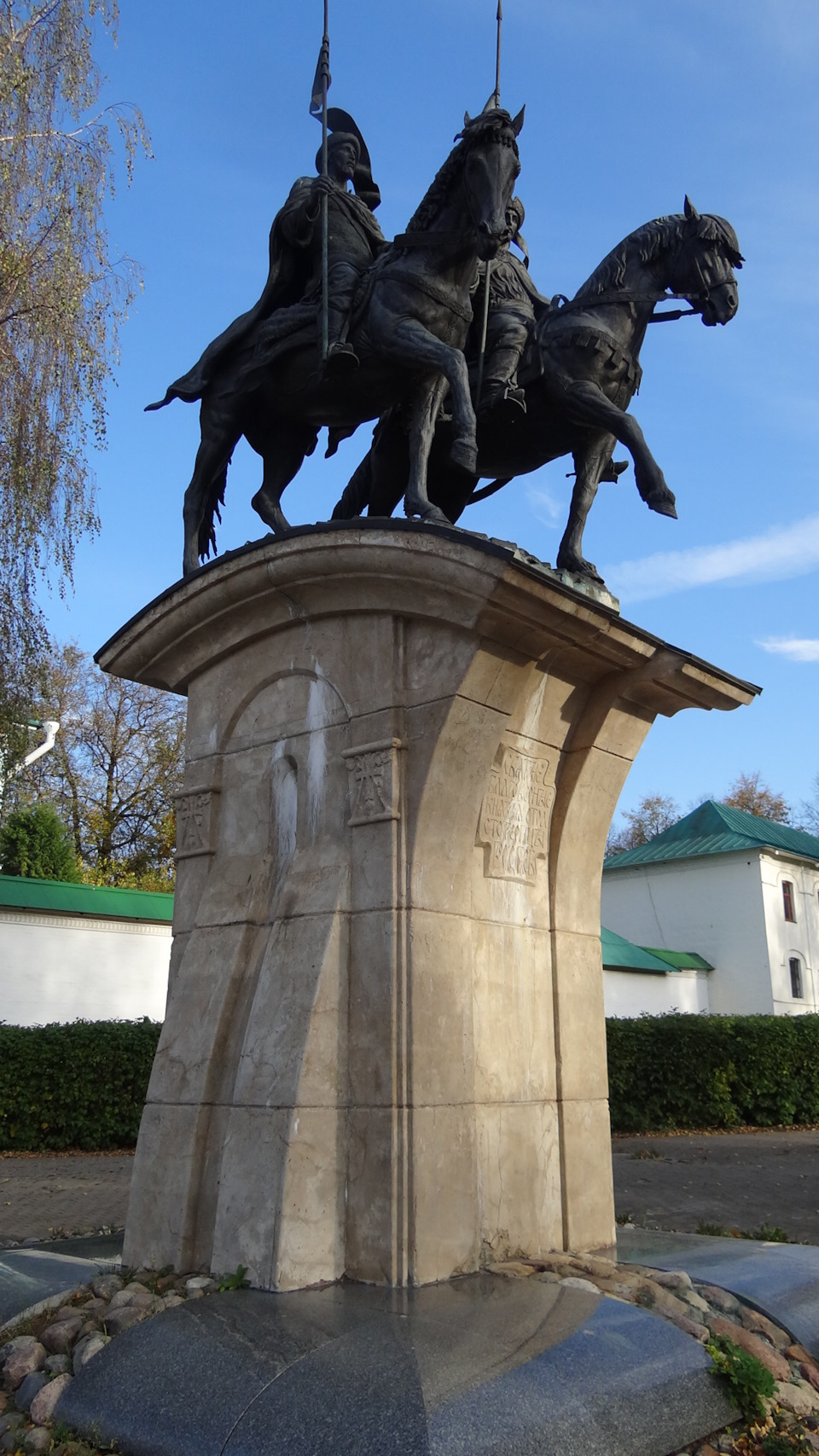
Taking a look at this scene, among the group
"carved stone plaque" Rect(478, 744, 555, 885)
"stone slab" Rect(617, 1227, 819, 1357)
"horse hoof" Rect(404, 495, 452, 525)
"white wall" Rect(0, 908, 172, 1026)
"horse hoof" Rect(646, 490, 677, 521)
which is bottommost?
"stone slab" Rect(617, 1227, 819, 1357)

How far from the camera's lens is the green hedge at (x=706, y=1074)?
59.7 ft

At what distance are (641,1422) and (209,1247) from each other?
89.3 inches

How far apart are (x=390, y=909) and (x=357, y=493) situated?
3283mm

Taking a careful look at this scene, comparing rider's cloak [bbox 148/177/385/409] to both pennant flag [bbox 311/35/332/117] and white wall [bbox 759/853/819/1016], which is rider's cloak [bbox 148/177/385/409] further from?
white wall [bbox 759/853/819/1016]

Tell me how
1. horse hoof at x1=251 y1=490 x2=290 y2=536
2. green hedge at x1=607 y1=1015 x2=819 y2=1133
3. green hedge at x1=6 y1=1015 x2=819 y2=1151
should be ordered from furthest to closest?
green hedge at x1=607 y1=1015 x2=819 y2=1133 < green hedge at x1=6 y1=1015 x2=819 y2=1151 < horse hoof at x1=251 y1=490 x2=290 y2=536

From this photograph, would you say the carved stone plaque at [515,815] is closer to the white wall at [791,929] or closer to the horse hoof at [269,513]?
the horse hoof at [269,513]

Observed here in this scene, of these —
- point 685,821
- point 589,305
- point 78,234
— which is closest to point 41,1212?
point 589,305

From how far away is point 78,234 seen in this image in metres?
14.8

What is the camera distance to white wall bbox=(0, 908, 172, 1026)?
57.9 feet

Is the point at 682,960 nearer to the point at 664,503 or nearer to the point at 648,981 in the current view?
the point at 648,981

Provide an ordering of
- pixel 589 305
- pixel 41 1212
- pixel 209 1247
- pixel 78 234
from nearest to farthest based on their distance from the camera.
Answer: pixel 209 1247 < pixel 589 305 < pixel 41 1212 < pixel 78 234

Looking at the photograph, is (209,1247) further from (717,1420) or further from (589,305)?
(589,305)

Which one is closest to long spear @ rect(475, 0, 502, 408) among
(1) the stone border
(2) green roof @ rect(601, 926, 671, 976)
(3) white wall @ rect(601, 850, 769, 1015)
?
(1) the stone border

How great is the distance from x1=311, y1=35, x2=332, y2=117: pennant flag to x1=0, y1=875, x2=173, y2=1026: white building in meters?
13.3
